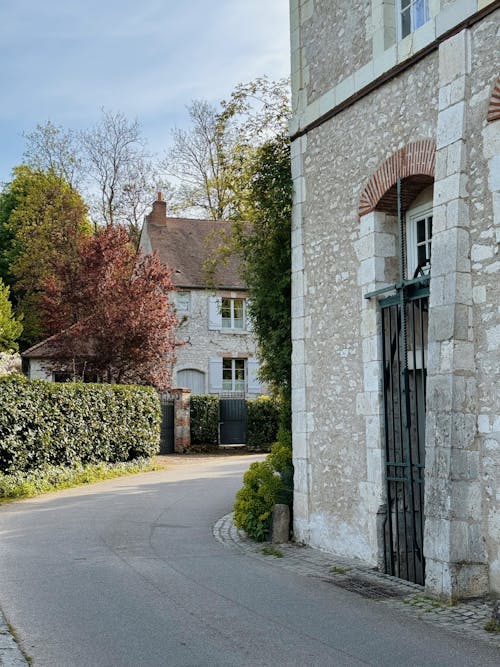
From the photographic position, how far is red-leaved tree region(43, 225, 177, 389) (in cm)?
2277

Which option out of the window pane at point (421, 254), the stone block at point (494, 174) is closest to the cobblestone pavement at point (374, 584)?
the window pane at point (421, 254)

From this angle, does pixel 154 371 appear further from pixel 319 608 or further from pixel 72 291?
pixel 319 608

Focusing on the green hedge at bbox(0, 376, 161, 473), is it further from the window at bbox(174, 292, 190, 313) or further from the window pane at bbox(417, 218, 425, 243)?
the window at bbox(174, 292, 190, 313)

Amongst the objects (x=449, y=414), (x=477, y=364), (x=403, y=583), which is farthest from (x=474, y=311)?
(x=403, y=583)

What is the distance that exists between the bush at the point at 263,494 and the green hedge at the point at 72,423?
6.38m

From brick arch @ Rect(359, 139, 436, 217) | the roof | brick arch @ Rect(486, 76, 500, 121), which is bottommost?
brick arch @ Rect(359, 139, 436, 217)

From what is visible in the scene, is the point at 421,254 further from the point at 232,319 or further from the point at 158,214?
the point at 158,214

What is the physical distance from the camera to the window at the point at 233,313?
31.7 metres

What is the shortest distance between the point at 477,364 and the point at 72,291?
18029mm

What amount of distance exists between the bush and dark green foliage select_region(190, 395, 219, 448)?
15.1 meters

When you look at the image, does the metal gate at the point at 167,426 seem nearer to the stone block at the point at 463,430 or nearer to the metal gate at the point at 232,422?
the metal gate at the point at 232,422

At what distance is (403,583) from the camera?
7.82 m

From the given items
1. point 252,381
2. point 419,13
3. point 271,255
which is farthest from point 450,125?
point 252,381

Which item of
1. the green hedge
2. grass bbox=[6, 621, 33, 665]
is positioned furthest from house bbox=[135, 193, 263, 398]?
grass bbox=[6, 621, 33, 665]
